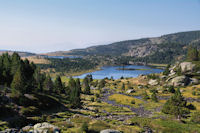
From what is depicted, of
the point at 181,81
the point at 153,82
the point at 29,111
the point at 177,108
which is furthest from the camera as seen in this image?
the point at 153,82

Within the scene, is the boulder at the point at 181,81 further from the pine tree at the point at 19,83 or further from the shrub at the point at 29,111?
the pine tree at the point at 19,83

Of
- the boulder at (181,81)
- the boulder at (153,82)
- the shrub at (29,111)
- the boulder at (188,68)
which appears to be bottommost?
the boulder at (153,82)

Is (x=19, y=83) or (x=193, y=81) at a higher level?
(x=19, y=83)

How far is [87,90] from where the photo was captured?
5032 inches

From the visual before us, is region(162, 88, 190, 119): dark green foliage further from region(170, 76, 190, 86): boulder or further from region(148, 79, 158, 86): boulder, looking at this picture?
region(148, 79, 158, 86): boulder

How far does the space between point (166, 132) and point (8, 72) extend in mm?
81482

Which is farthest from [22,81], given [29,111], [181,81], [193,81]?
[193,81]

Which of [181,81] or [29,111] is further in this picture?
[181,81]

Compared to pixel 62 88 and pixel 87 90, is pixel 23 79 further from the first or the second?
pixel 87 90

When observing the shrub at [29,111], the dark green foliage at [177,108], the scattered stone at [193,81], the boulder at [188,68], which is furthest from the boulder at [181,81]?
the shrub at [29,111]

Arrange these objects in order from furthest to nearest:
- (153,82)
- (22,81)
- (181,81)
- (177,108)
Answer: (153,82) < (181,81) < (22,81) < (177,108)

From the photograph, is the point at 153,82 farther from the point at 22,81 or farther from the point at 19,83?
the point at 19,83

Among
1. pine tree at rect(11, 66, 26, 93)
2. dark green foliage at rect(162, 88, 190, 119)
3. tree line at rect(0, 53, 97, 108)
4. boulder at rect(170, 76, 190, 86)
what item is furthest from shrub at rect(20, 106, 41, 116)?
boulder at rect(170, 76, 190, 86)

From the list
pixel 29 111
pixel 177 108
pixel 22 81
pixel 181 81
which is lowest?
pixel 181 81
